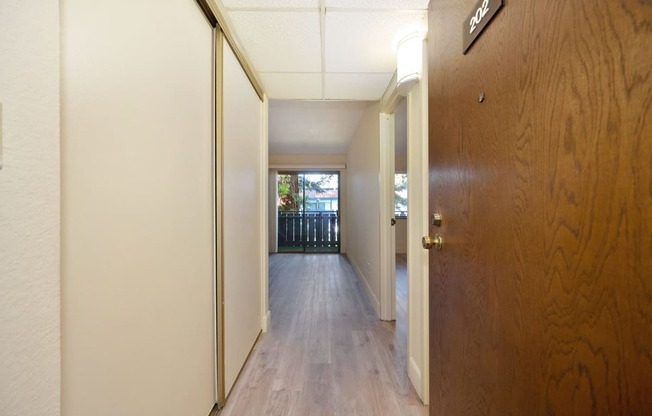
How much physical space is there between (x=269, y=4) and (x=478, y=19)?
957mm

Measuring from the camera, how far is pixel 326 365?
5.61ft

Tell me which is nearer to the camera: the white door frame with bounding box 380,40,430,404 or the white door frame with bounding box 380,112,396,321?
the white door frame with bounding box 380,40,430,404

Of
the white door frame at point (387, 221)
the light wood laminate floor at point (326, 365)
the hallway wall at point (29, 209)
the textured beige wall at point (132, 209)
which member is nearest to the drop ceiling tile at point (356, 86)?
the white door frame at point (387, 221)

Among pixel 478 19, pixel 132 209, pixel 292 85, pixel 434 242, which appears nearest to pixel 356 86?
pixel 292 85

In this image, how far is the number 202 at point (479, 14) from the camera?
70 cm

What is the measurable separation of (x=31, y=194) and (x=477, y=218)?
3.35 ft

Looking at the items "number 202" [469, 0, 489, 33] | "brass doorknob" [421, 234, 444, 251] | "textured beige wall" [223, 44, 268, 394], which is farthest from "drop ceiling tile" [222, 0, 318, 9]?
"brass doorknob" [421, 234, 444, 251]

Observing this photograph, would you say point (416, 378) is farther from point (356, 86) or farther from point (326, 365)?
point (356, 86)

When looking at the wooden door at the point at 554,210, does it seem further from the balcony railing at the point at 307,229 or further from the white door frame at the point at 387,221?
the balcony railing at the point at 307,229

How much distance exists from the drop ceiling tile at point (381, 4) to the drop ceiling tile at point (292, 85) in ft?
2.30

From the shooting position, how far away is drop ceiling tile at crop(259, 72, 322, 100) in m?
1.94

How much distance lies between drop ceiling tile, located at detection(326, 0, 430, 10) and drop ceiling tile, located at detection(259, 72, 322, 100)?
70 cm

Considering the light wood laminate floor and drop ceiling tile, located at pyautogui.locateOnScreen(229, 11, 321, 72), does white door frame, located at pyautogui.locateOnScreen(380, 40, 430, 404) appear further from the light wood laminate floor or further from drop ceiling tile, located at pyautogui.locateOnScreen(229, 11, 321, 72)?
drop ceiling tile, located at pyautogui.locateOnScreen(229, 11, 321, 72)

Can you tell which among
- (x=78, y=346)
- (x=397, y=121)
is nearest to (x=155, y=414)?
(x=78, y=346)
